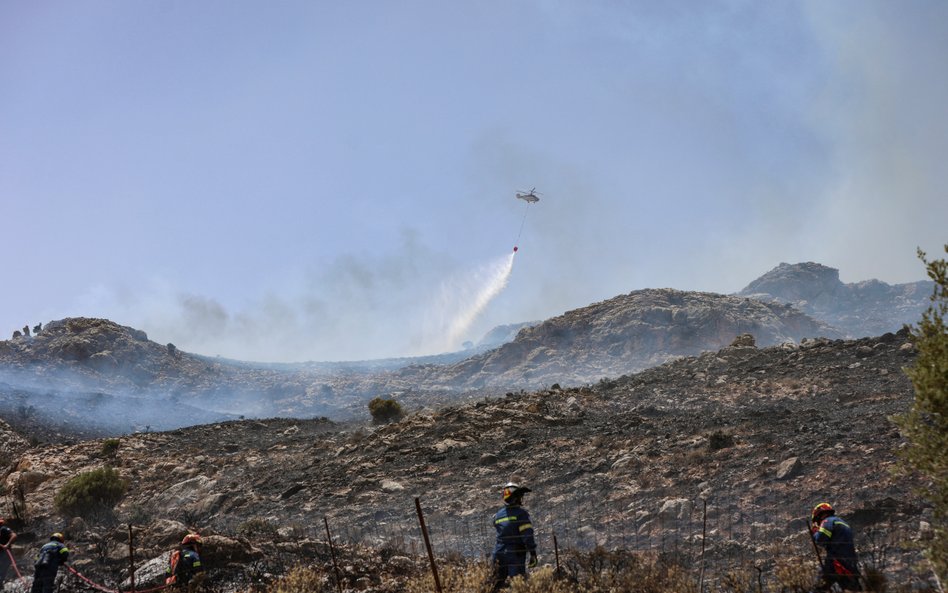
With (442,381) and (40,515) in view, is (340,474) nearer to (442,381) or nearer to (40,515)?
(40,515)

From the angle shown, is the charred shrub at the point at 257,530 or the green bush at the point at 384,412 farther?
the green bush at the point at 384,412

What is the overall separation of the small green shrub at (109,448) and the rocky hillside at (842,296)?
6381 inches

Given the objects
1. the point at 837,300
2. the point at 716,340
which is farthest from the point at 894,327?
the point at 716,340

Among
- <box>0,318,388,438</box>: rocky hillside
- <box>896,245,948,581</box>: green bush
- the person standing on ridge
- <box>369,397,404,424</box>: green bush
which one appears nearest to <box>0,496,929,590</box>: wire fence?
<box>896,245,948,581</box>: green bush

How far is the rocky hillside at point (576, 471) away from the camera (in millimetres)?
11336

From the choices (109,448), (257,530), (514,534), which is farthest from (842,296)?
(514,534)

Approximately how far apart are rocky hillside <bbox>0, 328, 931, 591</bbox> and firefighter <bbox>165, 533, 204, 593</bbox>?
0.88m

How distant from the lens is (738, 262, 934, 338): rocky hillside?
160000 mm

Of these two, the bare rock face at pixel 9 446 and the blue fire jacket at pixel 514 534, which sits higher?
the bare rock face at pixel 9 446

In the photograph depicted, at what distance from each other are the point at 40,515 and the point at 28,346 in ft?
209

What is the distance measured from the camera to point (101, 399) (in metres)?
54.6

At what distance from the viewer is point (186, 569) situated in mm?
8648

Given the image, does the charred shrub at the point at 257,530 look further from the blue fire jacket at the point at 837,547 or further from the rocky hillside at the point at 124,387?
the rocky hillside at the point at 124,387

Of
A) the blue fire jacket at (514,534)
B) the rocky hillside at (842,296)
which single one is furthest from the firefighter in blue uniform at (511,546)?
the rocky hillside at (842,296)
